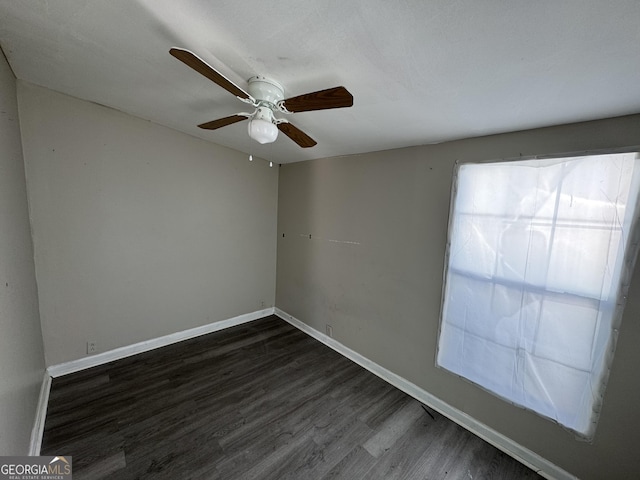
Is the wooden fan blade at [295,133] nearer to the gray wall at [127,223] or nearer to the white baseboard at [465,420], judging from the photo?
the gray wall at [127,223]

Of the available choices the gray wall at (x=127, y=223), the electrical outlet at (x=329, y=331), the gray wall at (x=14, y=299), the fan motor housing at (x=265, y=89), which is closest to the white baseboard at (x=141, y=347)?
the gray wall at (x=127, y=223)

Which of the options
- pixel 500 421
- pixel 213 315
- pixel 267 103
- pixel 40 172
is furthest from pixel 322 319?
pixel 40 172

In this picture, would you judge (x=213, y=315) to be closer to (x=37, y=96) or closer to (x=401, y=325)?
(x=401, y=325)

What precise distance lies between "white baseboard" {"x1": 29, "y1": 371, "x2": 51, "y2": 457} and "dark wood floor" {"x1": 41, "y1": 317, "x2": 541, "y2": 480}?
38 millimetres

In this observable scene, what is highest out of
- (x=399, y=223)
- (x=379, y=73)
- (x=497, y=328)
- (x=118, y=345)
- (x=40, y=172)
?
(x=379, y=73)

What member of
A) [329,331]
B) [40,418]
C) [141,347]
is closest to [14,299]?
[40,418]

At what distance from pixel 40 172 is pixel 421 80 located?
2.95 m

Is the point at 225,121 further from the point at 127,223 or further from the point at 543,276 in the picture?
the point at 543,276

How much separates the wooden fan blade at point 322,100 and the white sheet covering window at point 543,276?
4.04ft

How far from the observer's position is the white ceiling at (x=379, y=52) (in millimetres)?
854

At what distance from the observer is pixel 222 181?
10.0 ft

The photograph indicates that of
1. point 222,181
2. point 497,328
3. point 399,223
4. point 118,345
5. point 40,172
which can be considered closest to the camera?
point 497,328

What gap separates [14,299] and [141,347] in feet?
5.19

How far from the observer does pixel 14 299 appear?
4.34 ft
